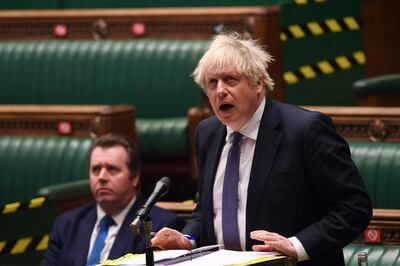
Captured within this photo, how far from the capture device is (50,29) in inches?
213

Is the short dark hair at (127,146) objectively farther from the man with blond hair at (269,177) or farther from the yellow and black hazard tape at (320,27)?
the yellow and black hazard tape at (320,27)

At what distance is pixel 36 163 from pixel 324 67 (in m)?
1.50

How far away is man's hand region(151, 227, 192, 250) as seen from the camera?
2.45 m

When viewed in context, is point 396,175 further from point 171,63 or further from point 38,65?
point 38,65

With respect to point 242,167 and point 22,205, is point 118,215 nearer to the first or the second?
point 22,205

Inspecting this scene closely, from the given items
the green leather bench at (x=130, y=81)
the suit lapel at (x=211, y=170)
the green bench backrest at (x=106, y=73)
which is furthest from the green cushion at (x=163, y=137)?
the suit lapel at (x=211, y=170)

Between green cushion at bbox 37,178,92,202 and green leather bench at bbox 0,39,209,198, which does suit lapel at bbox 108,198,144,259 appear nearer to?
green cushion at bbox 37,178,92,202

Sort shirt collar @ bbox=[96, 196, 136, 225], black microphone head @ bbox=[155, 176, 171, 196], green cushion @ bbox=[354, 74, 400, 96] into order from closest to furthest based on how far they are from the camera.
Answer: black microphone head @ bbox=[155, 176, 171, 196], shirt collar @ bbox=[96, 196, 136, 225], green cushion @ bbox=[354, 74, 400, 96]

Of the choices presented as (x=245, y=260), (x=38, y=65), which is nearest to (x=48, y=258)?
(x=245, y=260)

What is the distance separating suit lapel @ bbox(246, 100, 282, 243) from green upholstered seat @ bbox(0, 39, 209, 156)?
2.32 metres

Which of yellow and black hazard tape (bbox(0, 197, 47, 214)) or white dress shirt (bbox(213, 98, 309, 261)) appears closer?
white dress shirt (bbox(213, 98, 309, 261))

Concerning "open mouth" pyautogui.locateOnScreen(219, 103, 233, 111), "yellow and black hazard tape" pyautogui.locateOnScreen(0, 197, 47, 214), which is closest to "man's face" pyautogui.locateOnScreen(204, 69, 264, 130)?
"open mouth" pyautogui.locateOnScreen(219, 103, 233, 111)

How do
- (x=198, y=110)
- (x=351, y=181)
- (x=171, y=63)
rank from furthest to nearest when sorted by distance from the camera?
1. (x=171, y=63)
2. (x=198, y=110)
3. (x=351, y=181)

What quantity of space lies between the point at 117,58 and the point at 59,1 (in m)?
0.98
